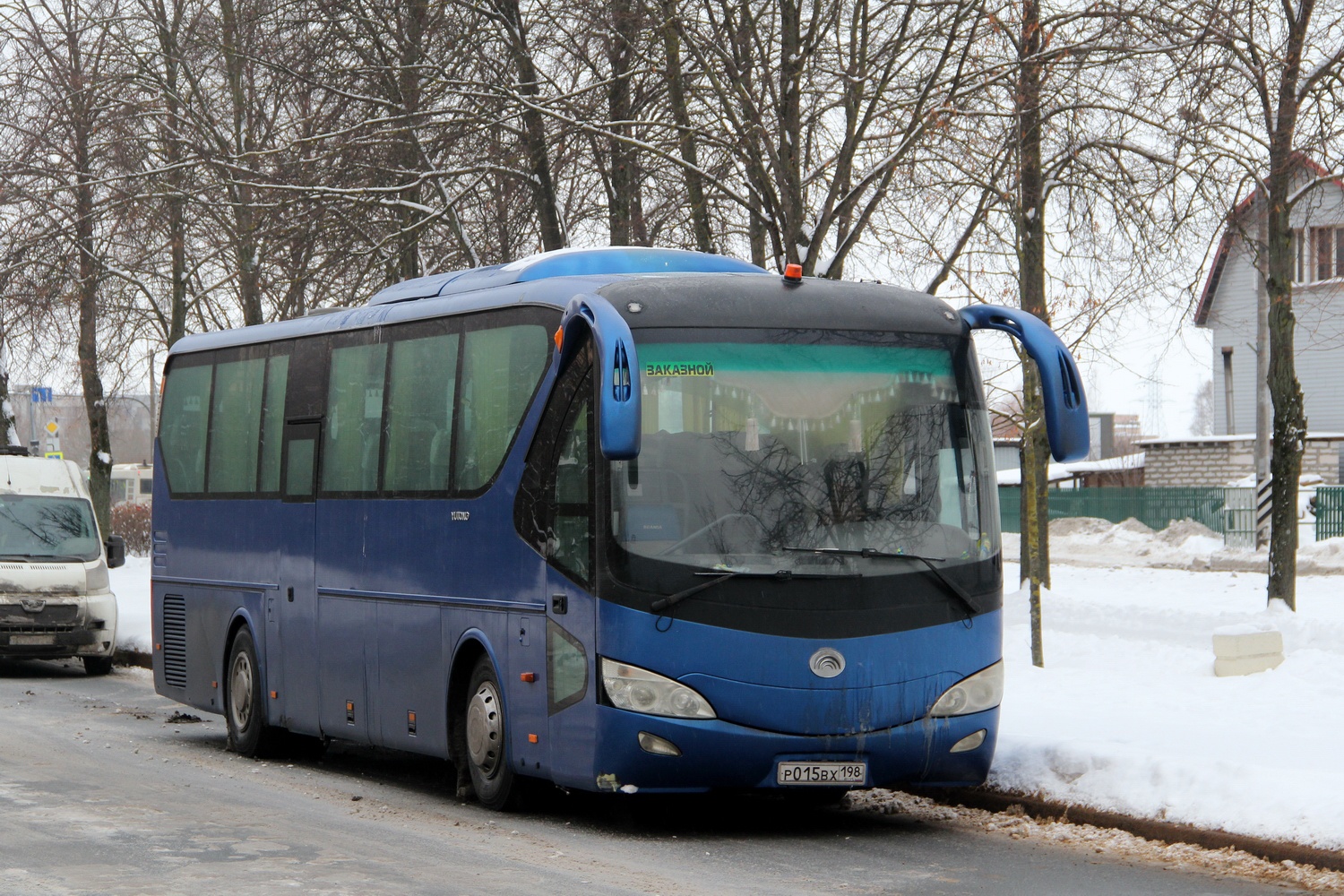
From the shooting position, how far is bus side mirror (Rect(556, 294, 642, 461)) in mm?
8180

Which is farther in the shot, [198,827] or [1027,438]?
[1027,438]

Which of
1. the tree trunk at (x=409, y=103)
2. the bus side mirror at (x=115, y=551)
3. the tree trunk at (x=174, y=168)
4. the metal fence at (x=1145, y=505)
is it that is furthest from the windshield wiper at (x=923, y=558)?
the metal fence at (x=1145, y=505)

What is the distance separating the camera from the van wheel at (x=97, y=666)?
66.8ft

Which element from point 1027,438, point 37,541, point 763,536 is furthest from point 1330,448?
point 763,536

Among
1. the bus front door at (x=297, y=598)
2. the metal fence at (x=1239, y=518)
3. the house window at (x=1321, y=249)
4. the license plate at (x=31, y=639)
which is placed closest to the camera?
the bus front door at (x=297, y=598)

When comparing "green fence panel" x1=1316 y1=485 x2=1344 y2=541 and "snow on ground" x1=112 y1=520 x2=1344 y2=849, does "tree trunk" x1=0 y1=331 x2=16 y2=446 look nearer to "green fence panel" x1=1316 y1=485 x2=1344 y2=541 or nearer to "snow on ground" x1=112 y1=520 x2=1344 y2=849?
"snow on ground" x1=112 y1=520 x2=1344 y2=849

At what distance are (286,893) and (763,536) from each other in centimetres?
290

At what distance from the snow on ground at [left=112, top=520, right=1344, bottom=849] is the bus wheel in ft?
8.70

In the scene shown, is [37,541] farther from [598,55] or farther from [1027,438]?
[1027,438]

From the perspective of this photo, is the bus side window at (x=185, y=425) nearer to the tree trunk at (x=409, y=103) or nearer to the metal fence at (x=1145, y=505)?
the tree trunk at (x=409, y=103)

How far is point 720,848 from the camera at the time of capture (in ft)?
29.5

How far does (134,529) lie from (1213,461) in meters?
30.5

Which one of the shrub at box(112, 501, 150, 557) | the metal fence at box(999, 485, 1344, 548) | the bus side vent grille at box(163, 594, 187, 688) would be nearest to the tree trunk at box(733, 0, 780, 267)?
the bus side vent grille at box(163, 594, 187, 688)

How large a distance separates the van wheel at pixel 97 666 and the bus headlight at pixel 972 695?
13291mm
